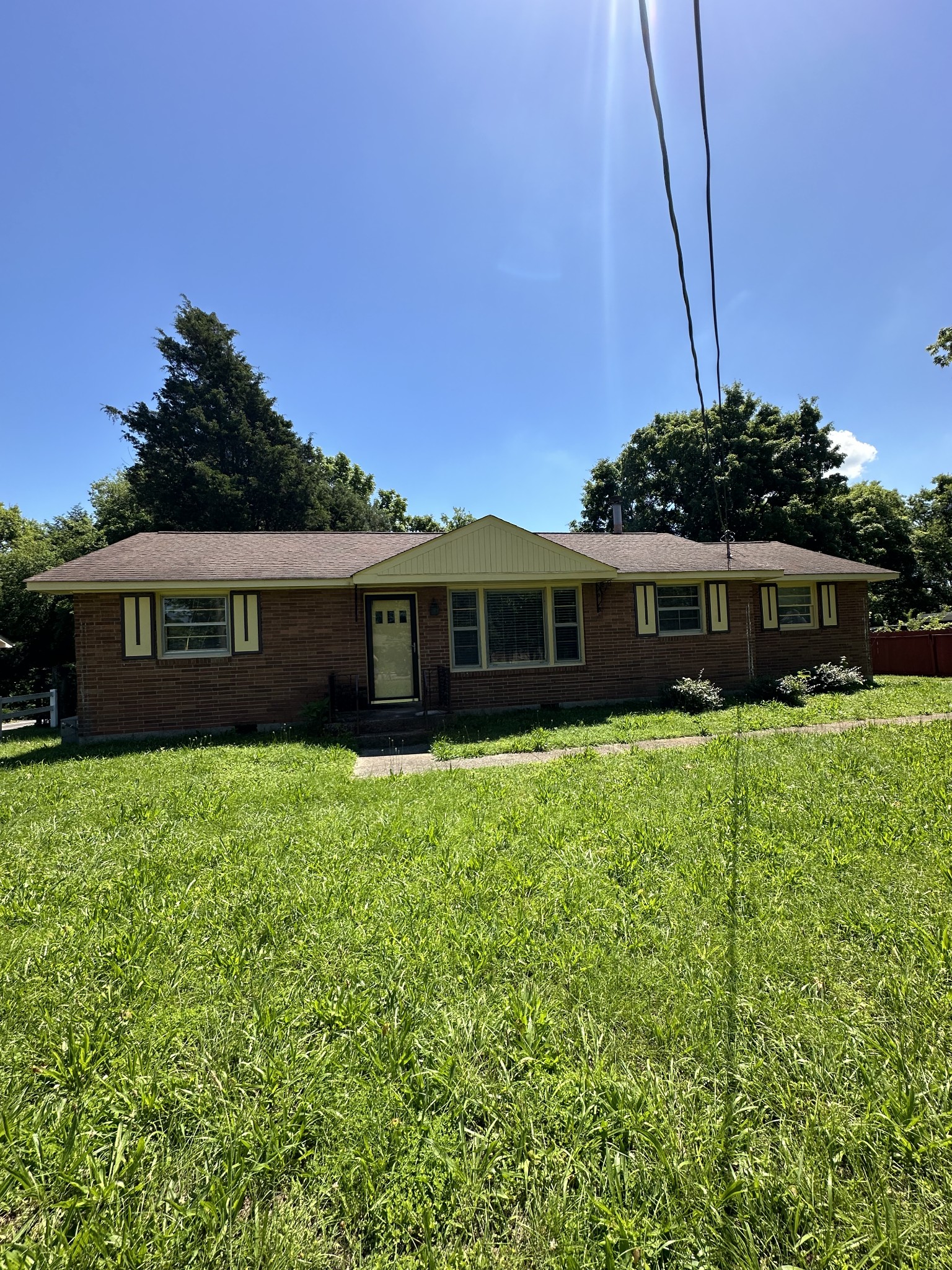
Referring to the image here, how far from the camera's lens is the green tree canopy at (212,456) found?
24375 millimetres

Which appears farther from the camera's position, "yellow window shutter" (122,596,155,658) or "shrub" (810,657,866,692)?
"shrub" (810,657,866,692)

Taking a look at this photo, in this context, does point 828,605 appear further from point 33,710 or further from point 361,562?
point 33,710

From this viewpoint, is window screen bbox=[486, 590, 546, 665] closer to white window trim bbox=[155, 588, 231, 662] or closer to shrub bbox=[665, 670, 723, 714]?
shrub bbox=[665, 670, 723, 714]

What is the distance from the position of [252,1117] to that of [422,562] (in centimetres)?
874

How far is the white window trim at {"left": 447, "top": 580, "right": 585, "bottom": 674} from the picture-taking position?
36.1ft

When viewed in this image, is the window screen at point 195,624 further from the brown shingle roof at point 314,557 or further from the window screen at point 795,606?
the window screen at point 795,606

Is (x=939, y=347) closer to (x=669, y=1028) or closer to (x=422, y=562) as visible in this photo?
(x=422, y=562)

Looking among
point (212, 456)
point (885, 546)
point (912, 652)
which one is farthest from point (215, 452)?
point (885, 546)

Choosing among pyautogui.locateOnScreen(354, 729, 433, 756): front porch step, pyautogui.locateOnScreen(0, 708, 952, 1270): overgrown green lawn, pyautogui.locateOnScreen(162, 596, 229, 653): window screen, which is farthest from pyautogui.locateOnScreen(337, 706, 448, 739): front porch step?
→ pyautogui.locateOnScreen(0, 708, 952, 1270): overgrown green lawn

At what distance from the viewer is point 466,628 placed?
437 inches

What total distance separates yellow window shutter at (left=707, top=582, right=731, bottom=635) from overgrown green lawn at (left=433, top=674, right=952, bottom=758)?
1993 millimetres

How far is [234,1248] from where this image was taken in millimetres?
1461

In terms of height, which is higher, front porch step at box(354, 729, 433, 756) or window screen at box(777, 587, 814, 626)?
window screen at box(777, 587, 814, 626)

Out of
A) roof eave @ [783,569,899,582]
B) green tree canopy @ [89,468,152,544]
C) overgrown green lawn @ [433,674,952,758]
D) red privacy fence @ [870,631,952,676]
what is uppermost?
green tree canopy @ [89,468,152,544]
